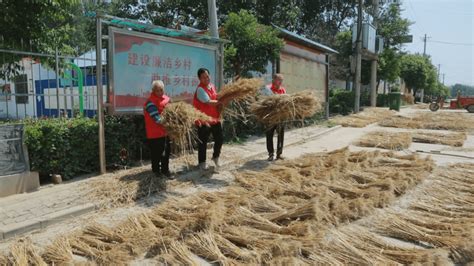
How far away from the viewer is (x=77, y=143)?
509 cm

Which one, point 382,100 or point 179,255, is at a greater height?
point 382,100

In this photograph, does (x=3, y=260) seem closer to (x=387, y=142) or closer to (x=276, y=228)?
(x=276, y=228)

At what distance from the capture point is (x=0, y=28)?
5879mm

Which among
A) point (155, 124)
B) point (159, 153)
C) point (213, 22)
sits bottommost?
point (159, 153)

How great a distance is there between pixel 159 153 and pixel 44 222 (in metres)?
1.74

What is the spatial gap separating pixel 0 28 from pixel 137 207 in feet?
13.2

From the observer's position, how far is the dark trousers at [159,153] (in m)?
4.94

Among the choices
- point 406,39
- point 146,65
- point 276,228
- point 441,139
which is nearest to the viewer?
point 276,228

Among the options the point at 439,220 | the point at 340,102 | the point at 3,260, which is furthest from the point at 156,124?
the point at 340,102

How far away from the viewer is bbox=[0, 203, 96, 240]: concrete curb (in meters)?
3.36

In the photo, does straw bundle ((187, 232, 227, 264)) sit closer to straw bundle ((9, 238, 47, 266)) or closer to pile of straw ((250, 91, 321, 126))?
straw bundle ((9, 238, 47, 266))

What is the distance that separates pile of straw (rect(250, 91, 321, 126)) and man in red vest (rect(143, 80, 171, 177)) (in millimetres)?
1804

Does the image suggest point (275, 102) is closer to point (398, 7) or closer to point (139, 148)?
point (139, 148)

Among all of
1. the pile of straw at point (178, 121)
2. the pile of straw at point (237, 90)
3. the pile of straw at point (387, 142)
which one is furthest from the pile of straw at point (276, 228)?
the pile of straw at point (387, 142)
